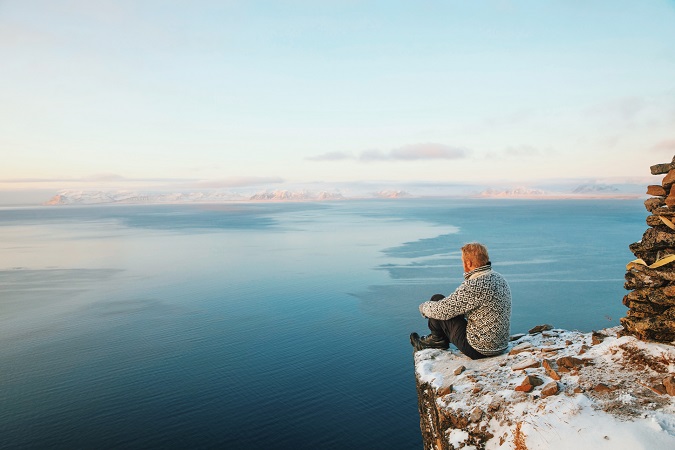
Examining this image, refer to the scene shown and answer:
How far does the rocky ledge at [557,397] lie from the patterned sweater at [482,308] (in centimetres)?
30

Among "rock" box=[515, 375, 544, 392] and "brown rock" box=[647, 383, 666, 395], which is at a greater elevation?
"brown rock" box=[647, 383, 666, 395]

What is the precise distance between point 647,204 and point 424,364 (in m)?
4.14

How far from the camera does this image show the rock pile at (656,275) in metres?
6.30

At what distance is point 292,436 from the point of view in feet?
37.7

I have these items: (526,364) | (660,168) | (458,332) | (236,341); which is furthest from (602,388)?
(236,341)

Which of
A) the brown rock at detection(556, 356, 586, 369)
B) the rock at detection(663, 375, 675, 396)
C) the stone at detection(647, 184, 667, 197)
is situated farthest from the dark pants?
the stone at detection(647, 184, 667, 197)

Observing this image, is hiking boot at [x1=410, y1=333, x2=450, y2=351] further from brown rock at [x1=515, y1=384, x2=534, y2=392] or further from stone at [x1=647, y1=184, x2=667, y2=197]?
stone at [x1=647, y1=184, x2=667, y2=197]

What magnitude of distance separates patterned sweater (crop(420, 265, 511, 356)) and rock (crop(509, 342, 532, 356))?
15 cm

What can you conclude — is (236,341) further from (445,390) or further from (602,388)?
(602,388)

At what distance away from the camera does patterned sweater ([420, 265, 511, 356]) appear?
6.75 meters

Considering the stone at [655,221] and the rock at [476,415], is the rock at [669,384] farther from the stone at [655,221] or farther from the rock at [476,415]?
the stone at [655,221]

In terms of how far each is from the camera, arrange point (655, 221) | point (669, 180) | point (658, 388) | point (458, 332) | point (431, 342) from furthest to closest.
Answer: point (431, 342), point (458, 332), point (655, 221), point (669, 180), point (658, 388)

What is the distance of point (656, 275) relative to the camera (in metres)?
6.59

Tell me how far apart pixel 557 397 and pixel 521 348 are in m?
1.74
